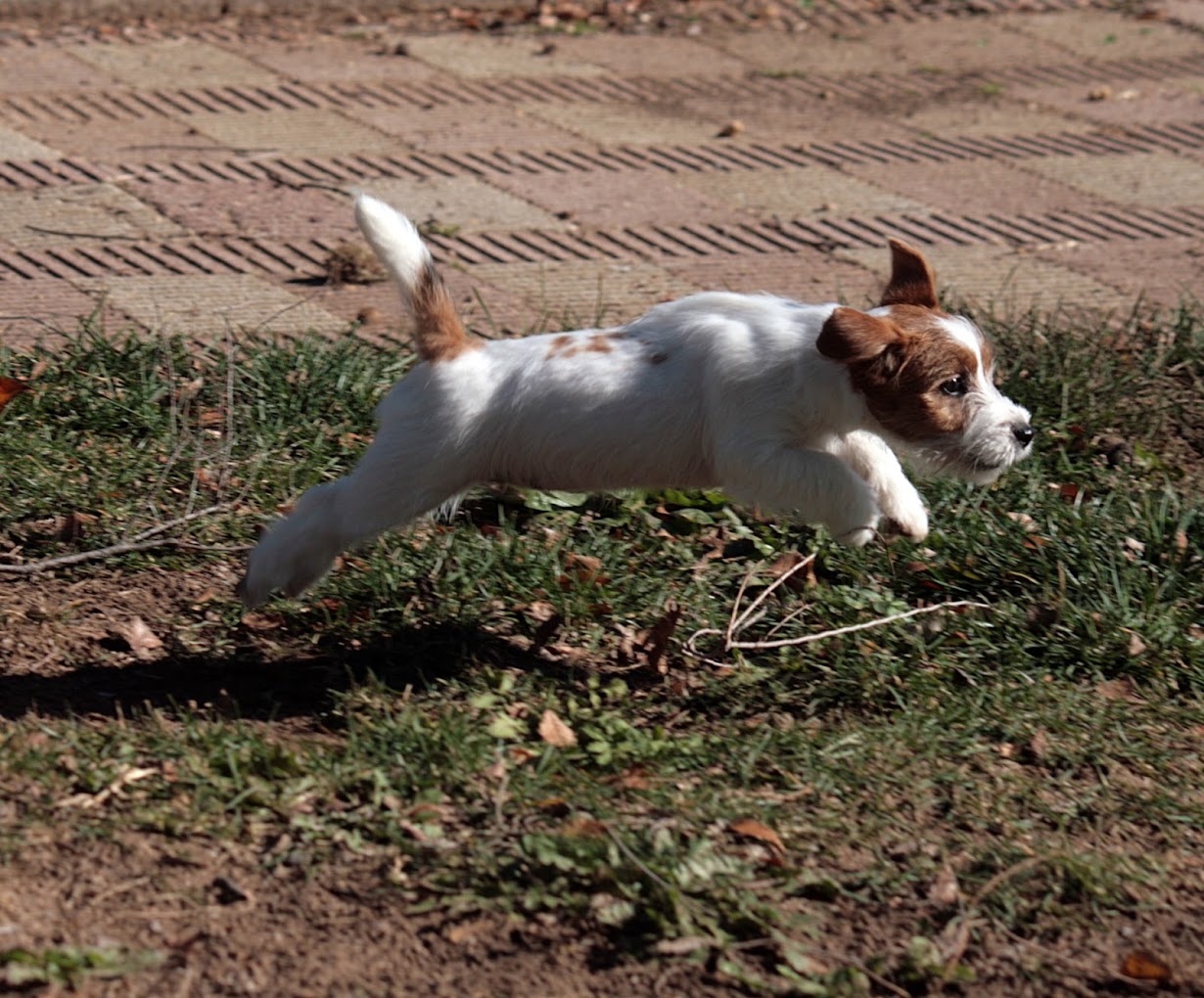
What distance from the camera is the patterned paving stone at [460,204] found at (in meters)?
7.70

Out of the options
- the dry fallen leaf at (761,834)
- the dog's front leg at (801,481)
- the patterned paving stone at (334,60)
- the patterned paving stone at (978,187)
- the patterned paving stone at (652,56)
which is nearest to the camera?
the dry fallen leaf at (761,834)

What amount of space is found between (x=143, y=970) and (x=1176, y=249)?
243 inches

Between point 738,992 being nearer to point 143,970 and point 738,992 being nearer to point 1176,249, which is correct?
point 143,970

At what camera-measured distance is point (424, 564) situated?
4.99m

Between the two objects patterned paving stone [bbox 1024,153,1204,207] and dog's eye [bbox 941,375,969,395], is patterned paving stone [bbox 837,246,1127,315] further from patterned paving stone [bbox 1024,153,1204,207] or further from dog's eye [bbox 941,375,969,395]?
dog's eye [bbox 941,375,969,395]

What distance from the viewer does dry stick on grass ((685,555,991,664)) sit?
15.2 feet

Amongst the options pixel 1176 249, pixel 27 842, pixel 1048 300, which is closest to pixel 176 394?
pixel 27 842

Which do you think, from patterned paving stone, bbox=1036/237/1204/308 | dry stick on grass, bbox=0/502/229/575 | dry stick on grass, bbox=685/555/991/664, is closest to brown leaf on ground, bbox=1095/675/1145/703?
dry stick on grass, bbox=685/555/991/664

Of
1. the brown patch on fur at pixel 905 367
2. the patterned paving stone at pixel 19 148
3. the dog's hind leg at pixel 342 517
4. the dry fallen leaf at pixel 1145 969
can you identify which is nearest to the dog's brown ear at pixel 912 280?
the brown patch on fur at pixel 905 367

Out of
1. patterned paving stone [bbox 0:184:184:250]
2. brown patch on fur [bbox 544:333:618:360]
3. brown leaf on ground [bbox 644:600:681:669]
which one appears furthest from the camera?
patterned paving stone [bbox 0:184:184:250]

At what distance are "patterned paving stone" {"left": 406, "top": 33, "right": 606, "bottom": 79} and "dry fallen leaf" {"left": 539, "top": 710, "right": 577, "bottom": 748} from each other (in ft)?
20.4

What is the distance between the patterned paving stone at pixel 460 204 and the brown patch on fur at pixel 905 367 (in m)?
3.51

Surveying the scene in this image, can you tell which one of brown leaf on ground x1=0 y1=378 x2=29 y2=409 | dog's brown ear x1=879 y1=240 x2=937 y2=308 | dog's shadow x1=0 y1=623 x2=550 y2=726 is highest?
dog's brown ear x1=879 y1=240 x2=937 y2=308

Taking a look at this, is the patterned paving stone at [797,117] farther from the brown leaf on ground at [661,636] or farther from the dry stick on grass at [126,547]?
the brown leaf on ground at [661,636]
